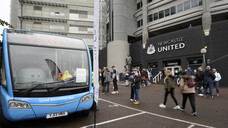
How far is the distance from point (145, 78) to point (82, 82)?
1003cm

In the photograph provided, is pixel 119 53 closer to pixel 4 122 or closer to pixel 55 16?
pixel 55 16

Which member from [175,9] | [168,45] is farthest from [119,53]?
[175,9]

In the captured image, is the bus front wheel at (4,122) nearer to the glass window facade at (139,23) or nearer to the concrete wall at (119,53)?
the concrete wall at (119,53)

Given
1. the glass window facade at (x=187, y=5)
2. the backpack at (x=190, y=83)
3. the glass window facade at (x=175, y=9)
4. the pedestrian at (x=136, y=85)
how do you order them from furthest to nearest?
the glass window facade at (x=187, y=5) → the glass window facade at (x=175, y=9) → the pedestrian at (x=136, y=85) → the backpack at (x=190, y=83)

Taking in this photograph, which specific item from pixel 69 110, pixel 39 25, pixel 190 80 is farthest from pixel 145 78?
pixel 39 25

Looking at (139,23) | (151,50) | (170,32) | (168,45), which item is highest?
(139,23)

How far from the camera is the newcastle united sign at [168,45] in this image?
17.4 meters

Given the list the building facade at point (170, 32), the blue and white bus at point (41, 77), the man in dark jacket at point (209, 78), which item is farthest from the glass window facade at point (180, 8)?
the blue and white bus at point (41, 77)

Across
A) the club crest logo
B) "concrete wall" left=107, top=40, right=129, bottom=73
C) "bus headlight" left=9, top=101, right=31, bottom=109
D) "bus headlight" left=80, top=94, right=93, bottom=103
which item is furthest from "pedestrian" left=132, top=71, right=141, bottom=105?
"concrete wall" left=107, top=40, right=129, bottom=73

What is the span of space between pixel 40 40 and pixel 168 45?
17.6 m

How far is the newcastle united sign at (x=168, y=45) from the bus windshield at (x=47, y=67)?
16189 mm

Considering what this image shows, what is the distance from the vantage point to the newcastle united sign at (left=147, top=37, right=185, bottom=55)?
17438mm

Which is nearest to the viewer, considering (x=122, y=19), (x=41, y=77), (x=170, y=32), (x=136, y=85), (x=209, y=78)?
(x=41, y=77)

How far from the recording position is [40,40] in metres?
3.91
